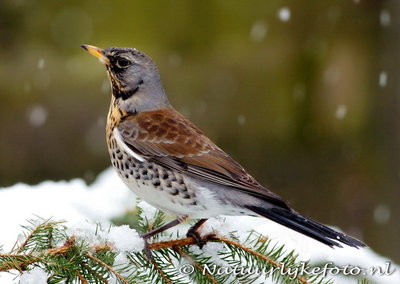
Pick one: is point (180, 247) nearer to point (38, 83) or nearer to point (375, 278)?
point (375, 278)

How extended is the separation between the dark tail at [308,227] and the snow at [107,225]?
0.12 m

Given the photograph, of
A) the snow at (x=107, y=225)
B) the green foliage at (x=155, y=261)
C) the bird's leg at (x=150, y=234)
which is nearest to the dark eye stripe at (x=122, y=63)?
the snow at (x=107, y=225)

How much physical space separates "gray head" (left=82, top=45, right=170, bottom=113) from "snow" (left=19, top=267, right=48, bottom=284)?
1058 millimetres

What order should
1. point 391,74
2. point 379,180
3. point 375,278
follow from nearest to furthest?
1. point 375,278
2. point 391,74
3. point 379,180

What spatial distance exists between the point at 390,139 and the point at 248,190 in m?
3.51

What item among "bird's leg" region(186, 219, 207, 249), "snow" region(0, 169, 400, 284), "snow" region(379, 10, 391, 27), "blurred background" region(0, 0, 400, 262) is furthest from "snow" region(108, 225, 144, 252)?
"snow" region(379, 10, 391, 27)

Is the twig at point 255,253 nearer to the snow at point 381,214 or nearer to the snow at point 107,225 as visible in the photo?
the snow at point 107,225

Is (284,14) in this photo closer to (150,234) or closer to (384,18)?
(384,18)

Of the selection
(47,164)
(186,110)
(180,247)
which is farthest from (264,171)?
(180,247)

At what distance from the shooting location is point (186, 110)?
591 cm

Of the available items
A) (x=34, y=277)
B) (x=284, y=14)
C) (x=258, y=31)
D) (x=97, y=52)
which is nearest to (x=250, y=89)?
(x=258, y=31)

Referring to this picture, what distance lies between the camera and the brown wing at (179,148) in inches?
103

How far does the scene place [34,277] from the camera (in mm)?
1963

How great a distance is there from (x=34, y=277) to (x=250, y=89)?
178 inches
